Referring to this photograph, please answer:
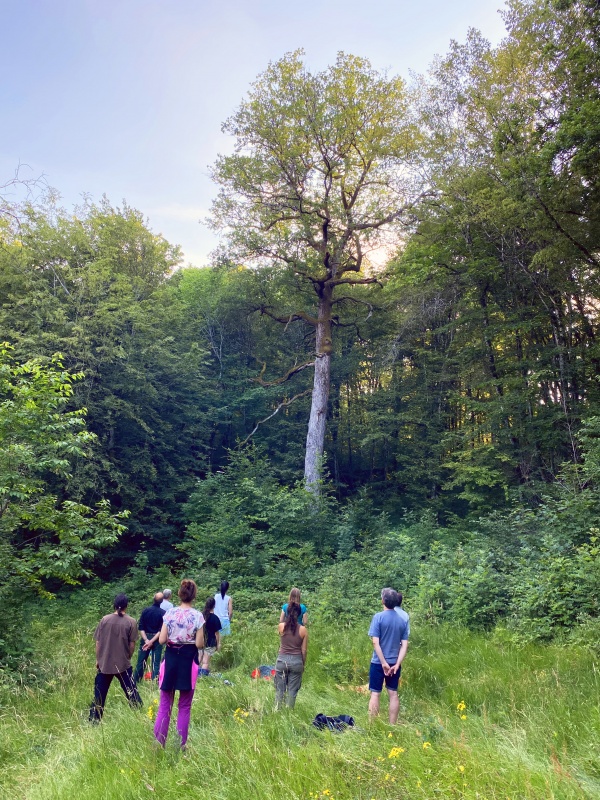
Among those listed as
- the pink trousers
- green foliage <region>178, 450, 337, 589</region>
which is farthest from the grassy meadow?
green foliage <region>178, 450, 337, 589</region>

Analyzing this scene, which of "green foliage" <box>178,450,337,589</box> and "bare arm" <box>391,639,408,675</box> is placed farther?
"green foliage" <box>178,450,337,589</box>

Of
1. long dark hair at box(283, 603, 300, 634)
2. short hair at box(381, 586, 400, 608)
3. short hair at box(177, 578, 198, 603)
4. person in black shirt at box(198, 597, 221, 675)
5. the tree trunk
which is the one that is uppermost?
the tree trunk

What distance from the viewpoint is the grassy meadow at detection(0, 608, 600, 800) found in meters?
3.02

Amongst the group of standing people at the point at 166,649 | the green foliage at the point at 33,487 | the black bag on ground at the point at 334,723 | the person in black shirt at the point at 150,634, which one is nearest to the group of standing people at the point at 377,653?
the black bag on ground at the point at 334,723

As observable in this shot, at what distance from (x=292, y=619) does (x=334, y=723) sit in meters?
1.31

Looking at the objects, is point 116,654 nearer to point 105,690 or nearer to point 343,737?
point 105,690

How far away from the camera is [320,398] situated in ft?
59.5

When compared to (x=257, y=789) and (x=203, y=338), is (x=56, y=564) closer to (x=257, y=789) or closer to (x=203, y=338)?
(x=257, y=789)

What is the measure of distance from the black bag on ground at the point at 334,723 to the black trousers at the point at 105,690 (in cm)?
239

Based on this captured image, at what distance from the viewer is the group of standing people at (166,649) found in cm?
414

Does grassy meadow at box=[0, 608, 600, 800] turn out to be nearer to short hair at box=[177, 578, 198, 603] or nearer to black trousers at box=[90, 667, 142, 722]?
black trousers at box=[90, 667, 142, 722]

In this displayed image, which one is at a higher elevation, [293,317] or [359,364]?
[293,317]

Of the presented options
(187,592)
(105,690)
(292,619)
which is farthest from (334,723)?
(105,690)

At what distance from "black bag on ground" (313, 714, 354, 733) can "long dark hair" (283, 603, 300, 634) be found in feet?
3.54
